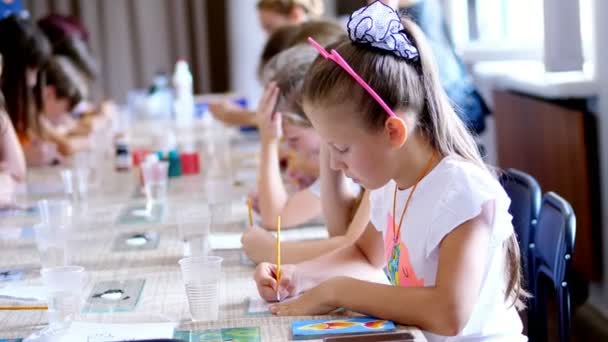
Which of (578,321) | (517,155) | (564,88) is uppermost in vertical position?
(564,88)

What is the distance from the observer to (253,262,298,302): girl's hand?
1.62 metres

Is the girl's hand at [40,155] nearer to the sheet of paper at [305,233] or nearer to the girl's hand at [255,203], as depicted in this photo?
the girl's hand at [255,203]

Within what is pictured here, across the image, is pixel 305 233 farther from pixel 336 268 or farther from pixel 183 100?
pixel 183 100

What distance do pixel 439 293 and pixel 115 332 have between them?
1.63 ft

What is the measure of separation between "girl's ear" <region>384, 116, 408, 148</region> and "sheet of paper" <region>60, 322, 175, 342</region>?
46cm

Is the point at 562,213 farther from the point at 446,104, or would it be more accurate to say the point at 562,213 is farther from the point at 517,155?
the point at 517,155

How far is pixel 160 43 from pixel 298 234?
5225 millimetres

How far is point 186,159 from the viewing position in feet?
10.5

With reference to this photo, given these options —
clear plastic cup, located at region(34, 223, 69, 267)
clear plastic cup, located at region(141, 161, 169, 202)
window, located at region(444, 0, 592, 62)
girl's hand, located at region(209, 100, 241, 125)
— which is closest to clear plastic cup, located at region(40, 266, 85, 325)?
clear plastic cup, located at region(34, 223, 69, 267)

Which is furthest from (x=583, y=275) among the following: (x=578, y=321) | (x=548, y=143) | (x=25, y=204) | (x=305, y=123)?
(x=25, y=204)

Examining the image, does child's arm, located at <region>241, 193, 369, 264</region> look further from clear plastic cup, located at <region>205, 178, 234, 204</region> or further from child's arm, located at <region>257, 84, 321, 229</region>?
clear plastic cup, located at <region>205, 178, 234, 204</region>

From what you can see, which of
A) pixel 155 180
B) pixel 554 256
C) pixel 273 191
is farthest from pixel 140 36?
pixel 554 256

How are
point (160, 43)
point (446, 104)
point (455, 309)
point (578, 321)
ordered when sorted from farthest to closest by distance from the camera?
point (160, 43) < point (578, 321) < point (446, 104) < point (455, 309)

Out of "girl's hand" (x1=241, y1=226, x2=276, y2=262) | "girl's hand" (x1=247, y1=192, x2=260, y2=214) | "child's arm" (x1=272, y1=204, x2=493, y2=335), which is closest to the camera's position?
"child's arm" (x1=272, y1=204, x2=493, y2=335)
